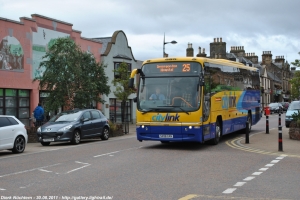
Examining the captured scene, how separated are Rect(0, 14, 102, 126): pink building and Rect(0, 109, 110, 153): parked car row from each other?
7.93 m

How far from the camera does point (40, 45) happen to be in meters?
31.5

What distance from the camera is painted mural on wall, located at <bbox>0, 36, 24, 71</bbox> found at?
28.1 meters

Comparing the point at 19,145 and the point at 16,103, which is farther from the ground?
the point at 16,103

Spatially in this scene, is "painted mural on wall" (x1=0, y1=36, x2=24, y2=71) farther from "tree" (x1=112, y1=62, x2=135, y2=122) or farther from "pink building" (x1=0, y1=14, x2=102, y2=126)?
"tree" (x1=112, y1=62, x2=135, y2=122)

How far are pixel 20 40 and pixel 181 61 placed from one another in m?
15.9

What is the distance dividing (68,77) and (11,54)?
5031 millimetres

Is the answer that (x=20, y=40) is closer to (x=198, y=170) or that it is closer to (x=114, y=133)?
(x=114, y=133)

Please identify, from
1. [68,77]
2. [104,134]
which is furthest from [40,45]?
[104,134]

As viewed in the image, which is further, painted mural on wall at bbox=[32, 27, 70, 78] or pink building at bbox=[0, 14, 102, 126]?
painted mural on wall at bbox=[32, 27, 70, 78]

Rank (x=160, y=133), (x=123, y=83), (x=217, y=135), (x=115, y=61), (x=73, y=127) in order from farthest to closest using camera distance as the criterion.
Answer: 1. (x=115, y=61)
2. (x=123, y=83)
3. (x=73, y=127)
4. (x=217, y=135)
5. (x=160, y=133)

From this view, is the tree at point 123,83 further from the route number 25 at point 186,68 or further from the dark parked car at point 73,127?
the route number 25 at point 186,68

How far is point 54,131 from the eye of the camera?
2056 cm

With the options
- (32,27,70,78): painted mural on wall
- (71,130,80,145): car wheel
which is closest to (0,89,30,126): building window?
(32,27,70,78): painted mural on wall

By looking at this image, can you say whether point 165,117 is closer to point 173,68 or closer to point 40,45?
point 173,68
